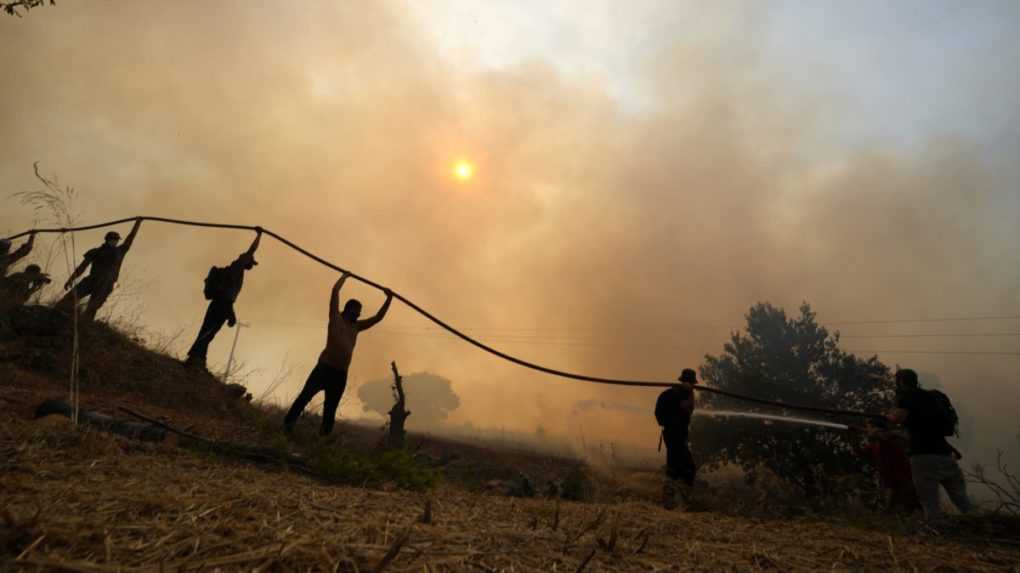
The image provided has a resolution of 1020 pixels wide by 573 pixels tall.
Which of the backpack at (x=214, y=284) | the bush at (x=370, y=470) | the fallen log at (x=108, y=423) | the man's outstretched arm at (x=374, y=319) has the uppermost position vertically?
the backpack at (x=214, y=284)

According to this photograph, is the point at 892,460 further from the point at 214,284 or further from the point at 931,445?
the point at 214,284

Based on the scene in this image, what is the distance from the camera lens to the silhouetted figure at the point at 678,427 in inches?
317

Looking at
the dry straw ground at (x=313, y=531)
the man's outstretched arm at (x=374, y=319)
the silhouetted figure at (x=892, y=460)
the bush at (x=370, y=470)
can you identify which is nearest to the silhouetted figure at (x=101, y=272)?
the dry straw ground at (x=313, y=531)

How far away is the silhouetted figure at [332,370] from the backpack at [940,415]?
7397 mm

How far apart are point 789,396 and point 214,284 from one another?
115ft

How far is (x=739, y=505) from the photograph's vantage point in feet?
23.5

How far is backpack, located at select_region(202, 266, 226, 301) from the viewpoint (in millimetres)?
10359

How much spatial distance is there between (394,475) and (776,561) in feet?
11.3

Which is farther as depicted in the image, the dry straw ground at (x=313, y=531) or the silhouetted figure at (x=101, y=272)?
the silhouetted figure at (x=101, y=272)

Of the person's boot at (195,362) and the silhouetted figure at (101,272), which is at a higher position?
the silhouetted figure at (101,272)

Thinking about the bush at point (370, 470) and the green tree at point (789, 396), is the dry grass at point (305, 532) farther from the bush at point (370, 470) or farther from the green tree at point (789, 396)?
the green tree at point (789, 396)

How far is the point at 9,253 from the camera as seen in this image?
1163cm

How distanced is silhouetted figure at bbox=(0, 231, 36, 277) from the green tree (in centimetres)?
2834

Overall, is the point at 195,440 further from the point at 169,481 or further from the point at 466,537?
the point at 466,537
